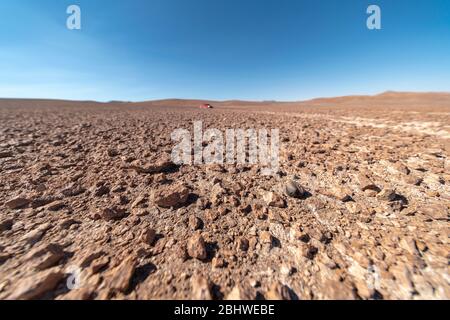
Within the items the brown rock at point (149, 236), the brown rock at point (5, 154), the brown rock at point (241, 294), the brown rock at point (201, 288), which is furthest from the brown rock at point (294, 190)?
the brown rock at point (5, 154)

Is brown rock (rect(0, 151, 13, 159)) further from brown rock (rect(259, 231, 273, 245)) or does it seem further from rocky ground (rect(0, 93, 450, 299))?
brown rock (rect(259, 231, 273, 245))

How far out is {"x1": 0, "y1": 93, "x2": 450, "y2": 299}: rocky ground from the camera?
6.34 ft

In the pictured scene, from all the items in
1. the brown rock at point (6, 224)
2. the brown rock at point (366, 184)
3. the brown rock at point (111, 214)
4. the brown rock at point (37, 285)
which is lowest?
the brown rock at point (37, 285)

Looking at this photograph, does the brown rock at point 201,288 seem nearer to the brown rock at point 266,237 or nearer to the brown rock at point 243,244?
the brown rock at point 243,244

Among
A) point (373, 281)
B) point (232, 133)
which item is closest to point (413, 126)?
point (232, 133)

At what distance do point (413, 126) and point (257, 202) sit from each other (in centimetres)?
846

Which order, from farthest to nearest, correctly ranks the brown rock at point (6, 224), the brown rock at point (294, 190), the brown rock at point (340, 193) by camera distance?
the brown rock at point (294, 190), the brown rock at point (340, 193), the brown rock at point (6, 224)

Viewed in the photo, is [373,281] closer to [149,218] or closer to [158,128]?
[149,218]

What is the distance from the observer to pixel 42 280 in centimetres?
189

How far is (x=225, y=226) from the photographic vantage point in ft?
9.16

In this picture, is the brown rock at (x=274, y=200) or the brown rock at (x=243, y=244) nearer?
the brown rock at (x=243, y=244)

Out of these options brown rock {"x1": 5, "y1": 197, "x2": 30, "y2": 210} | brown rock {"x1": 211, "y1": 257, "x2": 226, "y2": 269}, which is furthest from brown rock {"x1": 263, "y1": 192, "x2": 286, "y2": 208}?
brown rock {"x1": 5, "y1": 197, "x2": 30, "y2": 210}

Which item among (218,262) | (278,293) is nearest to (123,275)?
(218,262)

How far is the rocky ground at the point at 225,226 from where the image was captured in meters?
1.93
